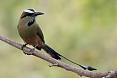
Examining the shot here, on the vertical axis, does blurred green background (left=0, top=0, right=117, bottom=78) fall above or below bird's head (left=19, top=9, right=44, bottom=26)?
above

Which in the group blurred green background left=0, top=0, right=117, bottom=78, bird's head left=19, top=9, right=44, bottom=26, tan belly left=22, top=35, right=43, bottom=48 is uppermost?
blurred green background left=0, top=0, right=117, bottom=78

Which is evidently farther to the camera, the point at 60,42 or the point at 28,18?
the point at 60,42

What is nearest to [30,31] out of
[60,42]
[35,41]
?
[35,41]

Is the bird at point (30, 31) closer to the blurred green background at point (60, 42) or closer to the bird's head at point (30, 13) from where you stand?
the bird's head at point (30, 13)

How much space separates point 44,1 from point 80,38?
34.3 inches

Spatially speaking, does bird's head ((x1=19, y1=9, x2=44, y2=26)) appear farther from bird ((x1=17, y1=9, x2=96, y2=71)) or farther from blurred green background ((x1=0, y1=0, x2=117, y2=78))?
blurred green background ((x1=0, y1=0, x2=117, y2=78))

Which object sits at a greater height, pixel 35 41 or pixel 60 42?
pixel 60 42

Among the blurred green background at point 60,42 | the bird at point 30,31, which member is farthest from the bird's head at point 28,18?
the blurred green background at point 60,42

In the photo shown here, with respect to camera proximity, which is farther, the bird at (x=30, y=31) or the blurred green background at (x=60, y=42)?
the blurred green background at (x=60, y=42)

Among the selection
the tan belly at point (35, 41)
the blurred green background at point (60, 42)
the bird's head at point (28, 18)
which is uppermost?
the blurred green background at point (60, 42)

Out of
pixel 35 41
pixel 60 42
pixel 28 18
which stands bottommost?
pixel 35 41

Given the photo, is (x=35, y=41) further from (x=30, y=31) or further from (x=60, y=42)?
(x=60, y=42)

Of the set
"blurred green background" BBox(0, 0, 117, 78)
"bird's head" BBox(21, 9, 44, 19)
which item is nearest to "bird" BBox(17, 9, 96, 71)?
"bird's head" BBox(21, 9, 44, 19)

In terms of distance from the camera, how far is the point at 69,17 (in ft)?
18.3
